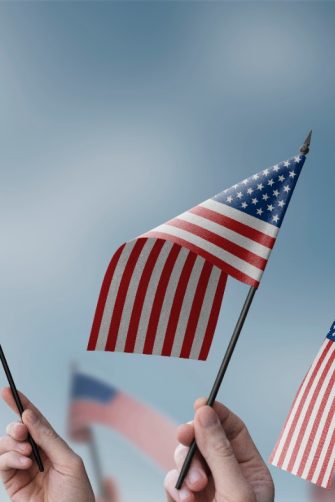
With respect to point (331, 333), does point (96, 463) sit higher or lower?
lower

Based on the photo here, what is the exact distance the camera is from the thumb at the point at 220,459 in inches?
204

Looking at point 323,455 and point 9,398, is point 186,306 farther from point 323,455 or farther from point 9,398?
point 323,455

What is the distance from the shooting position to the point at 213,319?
7.28 m

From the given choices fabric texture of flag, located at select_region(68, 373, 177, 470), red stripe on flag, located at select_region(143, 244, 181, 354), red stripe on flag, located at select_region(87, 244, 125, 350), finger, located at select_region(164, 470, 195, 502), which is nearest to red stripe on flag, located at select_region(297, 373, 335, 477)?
red stripe on flag, located at select_region(143, 244, 181, 354)

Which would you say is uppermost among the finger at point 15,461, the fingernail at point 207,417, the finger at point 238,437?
the fingernail at point 207,417

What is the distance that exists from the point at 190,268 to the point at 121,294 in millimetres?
863

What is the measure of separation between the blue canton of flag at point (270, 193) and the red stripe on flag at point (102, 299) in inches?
46.7

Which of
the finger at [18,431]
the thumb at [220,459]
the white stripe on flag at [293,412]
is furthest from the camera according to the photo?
the white stripe on flag at [293,412]

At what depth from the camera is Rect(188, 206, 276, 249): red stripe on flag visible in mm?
6414

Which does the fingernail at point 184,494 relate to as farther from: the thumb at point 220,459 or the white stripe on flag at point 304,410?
the white stripe on flag at point 304,410

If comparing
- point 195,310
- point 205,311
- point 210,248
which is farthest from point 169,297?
point 210,248

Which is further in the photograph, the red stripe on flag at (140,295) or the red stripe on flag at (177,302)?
the red stripe on flag at (177,302)

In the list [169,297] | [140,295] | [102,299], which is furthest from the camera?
[169,297]

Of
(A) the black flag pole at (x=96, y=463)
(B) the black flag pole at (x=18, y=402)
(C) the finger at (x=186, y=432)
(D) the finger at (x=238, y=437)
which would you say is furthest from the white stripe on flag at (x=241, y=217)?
(A) the black flag pole at (x=96, y=463)
